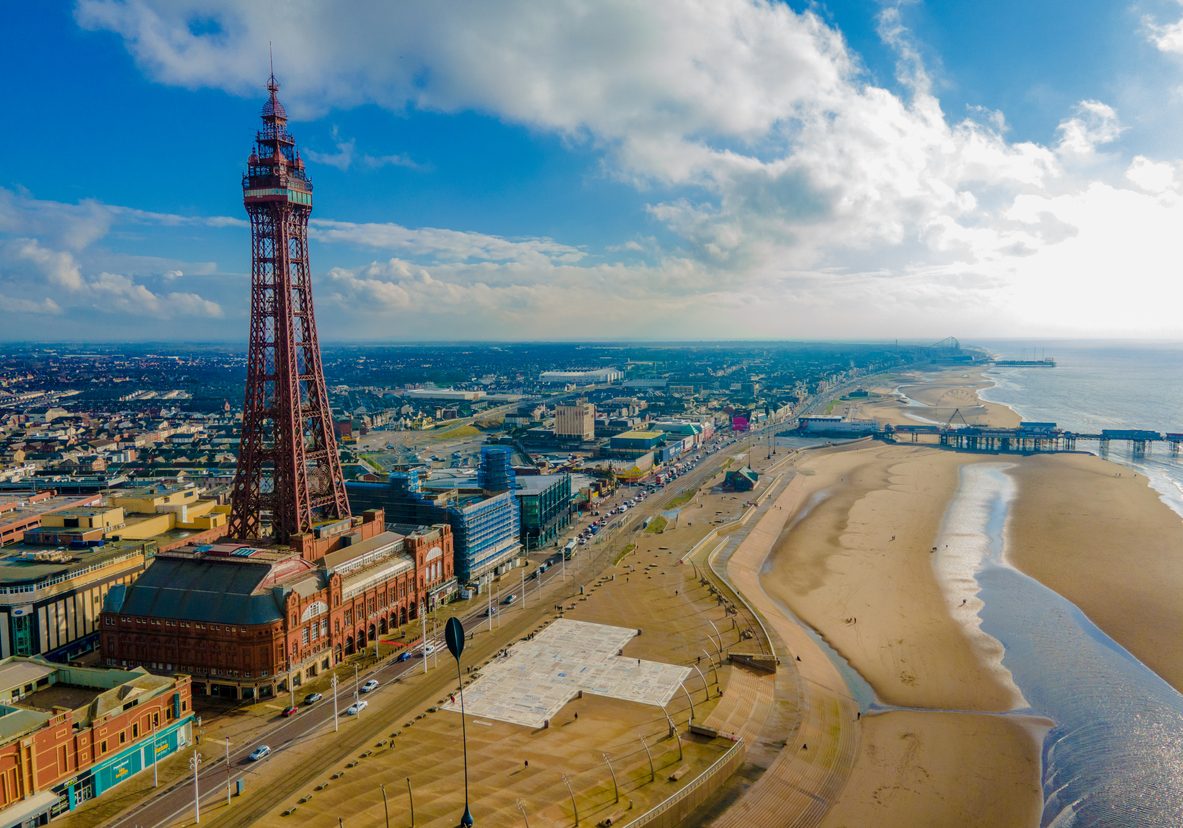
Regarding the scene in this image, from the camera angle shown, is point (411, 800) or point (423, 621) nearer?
point (411, 800)

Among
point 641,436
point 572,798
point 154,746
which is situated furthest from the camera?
point 641,436

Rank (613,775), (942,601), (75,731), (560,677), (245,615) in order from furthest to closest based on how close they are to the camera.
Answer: (942,601) → (560,677) → (245,615) → (75,731) → (613,775)

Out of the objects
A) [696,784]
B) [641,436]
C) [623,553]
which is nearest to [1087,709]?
[696,784]

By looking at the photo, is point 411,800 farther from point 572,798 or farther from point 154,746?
point 154,746

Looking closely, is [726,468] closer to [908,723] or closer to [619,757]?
[908,723]

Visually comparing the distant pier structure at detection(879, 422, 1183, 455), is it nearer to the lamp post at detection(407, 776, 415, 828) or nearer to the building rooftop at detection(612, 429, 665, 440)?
the building rooftop at detection(612, 429, 665, 440)

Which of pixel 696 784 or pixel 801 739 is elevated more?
pixel 696 784

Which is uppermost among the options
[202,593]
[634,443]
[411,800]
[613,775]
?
[202,593]
